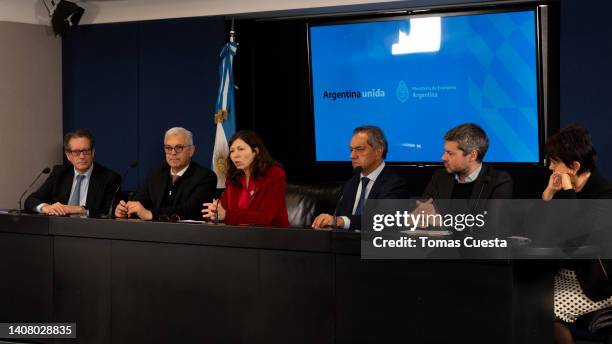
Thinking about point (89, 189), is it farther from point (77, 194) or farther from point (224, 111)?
point (224, 111)

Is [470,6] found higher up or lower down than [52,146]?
higher up

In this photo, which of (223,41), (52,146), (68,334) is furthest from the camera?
(52,146)

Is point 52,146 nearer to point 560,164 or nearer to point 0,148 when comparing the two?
point 0,148

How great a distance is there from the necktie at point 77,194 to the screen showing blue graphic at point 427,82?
183cm

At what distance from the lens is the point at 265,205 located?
15.4 feet

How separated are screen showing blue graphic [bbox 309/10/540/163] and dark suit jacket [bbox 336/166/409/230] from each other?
1.38 m

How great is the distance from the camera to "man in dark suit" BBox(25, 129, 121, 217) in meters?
5.38

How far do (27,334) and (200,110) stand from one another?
2.54m

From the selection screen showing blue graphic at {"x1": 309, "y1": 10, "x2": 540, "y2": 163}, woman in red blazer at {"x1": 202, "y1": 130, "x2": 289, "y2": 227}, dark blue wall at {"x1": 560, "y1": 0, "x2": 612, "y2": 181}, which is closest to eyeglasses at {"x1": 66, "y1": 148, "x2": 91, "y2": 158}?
woman in red blazer at {"x1": 202, "y1": 130, "x2": 289, "y2": 227}

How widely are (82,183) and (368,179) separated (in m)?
1.89

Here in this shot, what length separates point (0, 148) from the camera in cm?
663

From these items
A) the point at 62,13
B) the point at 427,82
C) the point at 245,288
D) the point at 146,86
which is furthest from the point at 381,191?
the point at 62,13

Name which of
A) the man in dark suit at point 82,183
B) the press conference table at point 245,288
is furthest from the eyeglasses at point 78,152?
the press conference table at point 245,288

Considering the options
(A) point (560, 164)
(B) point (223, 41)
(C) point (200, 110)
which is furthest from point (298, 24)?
(A) point (560, 164)
